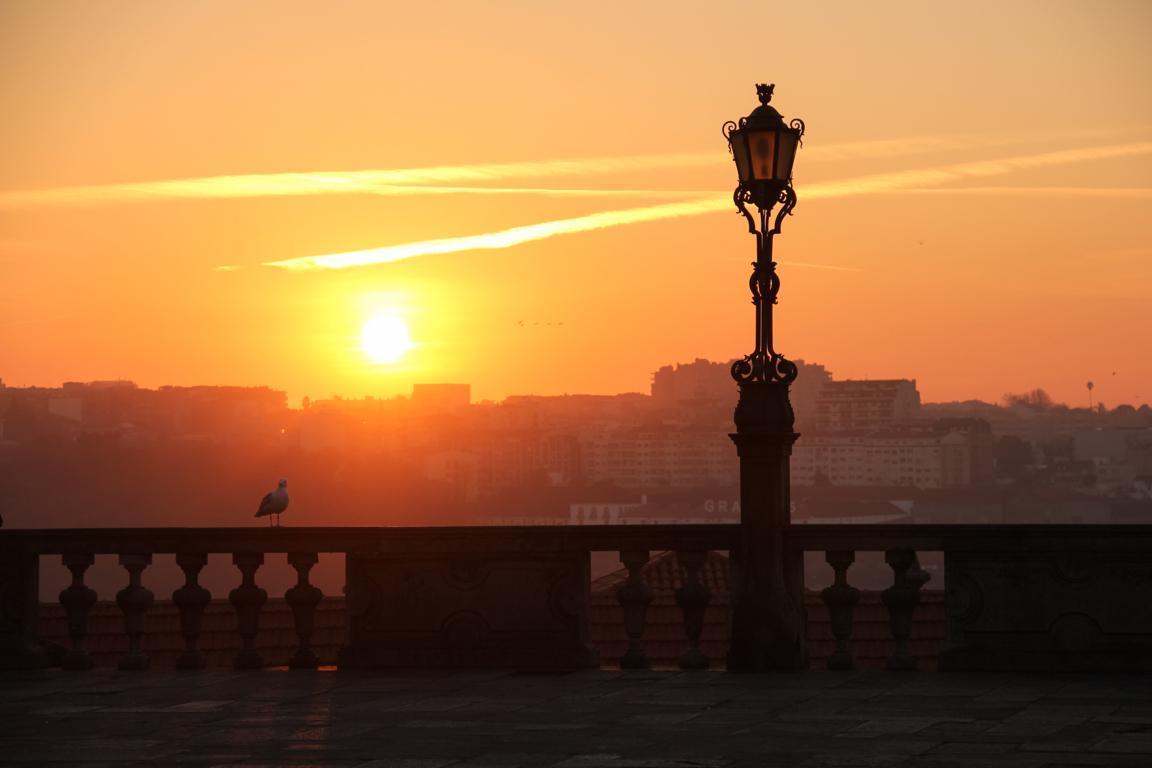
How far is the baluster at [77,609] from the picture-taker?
51.8 ft

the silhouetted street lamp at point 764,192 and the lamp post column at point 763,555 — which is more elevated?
the silhouetted street lamp at point 764,192

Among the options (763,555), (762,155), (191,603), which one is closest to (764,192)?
(762,155)

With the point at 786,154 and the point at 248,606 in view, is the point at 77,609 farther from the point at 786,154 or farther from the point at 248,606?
the point at 786,154

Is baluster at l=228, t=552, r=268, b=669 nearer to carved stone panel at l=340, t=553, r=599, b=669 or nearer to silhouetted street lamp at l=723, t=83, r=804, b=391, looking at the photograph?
carved stone panel at l=340, t=553, r=599, b=669

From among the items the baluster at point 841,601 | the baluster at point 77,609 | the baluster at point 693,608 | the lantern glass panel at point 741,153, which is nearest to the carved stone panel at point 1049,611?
the baluster at point 841,601

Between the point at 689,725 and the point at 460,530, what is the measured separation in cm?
390

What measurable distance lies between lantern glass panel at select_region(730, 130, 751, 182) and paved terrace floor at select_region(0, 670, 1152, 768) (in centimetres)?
364

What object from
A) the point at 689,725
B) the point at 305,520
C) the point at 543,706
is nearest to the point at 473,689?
the point at 543,706

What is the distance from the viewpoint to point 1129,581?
562 inches

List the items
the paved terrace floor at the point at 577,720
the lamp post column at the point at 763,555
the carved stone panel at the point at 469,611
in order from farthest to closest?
the carved stone panel at the point at 469,611, the lamp post column at the point at 763,555, the paved terrace floor at the point at 577,720

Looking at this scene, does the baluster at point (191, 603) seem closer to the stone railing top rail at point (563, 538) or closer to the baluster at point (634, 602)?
the stone railing top rail at point (563, 538)

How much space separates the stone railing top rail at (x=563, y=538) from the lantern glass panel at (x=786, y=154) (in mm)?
2566

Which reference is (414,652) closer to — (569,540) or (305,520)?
(569,540)

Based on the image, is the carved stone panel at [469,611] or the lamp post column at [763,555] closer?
the lamp post column at [763,555]
